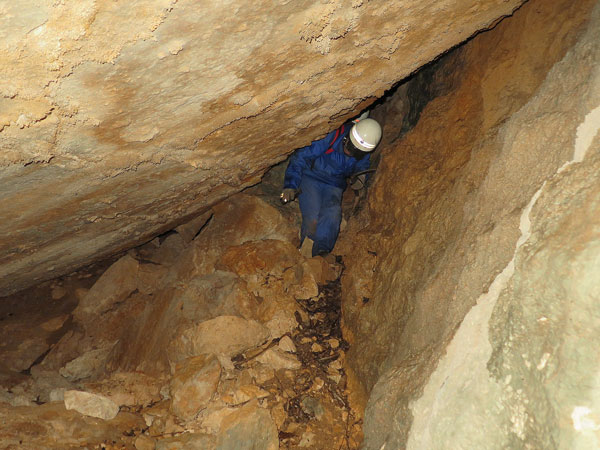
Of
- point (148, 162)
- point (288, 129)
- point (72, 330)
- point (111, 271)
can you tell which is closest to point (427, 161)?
point (288, 129)

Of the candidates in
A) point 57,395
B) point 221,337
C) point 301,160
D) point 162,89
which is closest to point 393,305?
point 221,337

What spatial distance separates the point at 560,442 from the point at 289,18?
1.79m

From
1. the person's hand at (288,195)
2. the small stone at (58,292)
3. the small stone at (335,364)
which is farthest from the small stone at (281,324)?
the small stone at (58,292)

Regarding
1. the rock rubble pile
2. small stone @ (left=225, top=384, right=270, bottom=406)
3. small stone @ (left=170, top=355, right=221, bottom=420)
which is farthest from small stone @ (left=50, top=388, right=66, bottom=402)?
small stone @ (left=225, top=384, right=270, bottom=406)

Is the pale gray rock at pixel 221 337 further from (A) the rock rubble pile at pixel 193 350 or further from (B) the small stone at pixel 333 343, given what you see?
(B) the small stone at pixel 333 343

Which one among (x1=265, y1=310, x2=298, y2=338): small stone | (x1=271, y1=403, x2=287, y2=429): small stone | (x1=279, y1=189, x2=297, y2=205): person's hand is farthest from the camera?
(x1=279, y1=189, x2=297, y2=205): person's hand

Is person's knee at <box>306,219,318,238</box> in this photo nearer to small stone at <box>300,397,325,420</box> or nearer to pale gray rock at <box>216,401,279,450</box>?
small stone at <box>300,397,325,420</box>

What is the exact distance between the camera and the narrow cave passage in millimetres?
1424

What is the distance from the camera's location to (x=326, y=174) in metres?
4.64

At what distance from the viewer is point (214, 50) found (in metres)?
1.84

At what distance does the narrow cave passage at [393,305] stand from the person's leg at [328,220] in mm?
152

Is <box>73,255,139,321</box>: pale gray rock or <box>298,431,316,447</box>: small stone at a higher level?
<box>298,431,316,447</box>: small stone

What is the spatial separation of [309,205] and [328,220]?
12.4 inches

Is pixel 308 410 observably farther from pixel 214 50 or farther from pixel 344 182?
pixel 344 182
